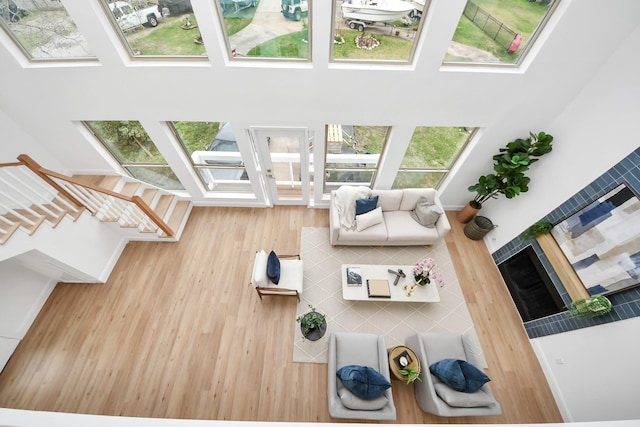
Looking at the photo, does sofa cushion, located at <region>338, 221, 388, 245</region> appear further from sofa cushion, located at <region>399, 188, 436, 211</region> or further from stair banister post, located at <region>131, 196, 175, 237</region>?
stair banister post, located at <region>131, 196, 175, 237</region>

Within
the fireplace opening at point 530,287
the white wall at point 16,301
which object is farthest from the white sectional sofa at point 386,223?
the white wall at point 16,301

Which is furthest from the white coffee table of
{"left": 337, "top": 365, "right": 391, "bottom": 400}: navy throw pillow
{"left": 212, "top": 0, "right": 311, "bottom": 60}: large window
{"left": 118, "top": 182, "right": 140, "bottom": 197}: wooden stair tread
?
{"left": 118, "top": 182, "right": 140, "bottom": 197}: wooden stair tread

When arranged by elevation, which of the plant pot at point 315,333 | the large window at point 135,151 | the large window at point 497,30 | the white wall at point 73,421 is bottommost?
the white wall at point 73,421

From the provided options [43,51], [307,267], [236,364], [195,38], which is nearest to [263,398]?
[236,364]

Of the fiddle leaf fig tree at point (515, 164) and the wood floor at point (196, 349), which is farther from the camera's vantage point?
the fiddle leaf fig tree at point (515, 164)

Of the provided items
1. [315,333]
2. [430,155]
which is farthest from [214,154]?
[430,155]

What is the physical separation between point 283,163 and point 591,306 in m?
5.01

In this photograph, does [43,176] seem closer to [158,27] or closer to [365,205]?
[158,27]

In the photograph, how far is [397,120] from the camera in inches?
161

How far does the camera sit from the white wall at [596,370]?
301cm

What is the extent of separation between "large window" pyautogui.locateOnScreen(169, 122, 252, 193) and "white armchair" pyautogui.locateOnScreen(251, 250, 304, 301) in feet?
6.11

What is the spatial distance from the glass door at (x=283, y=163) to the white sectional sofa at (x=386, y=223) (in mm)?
892

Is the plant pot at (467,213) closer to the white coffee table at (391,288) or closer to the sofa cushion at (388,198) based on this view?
the sofa cushion at (388,198)

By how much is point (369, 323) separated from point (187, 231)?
382 centimetres
